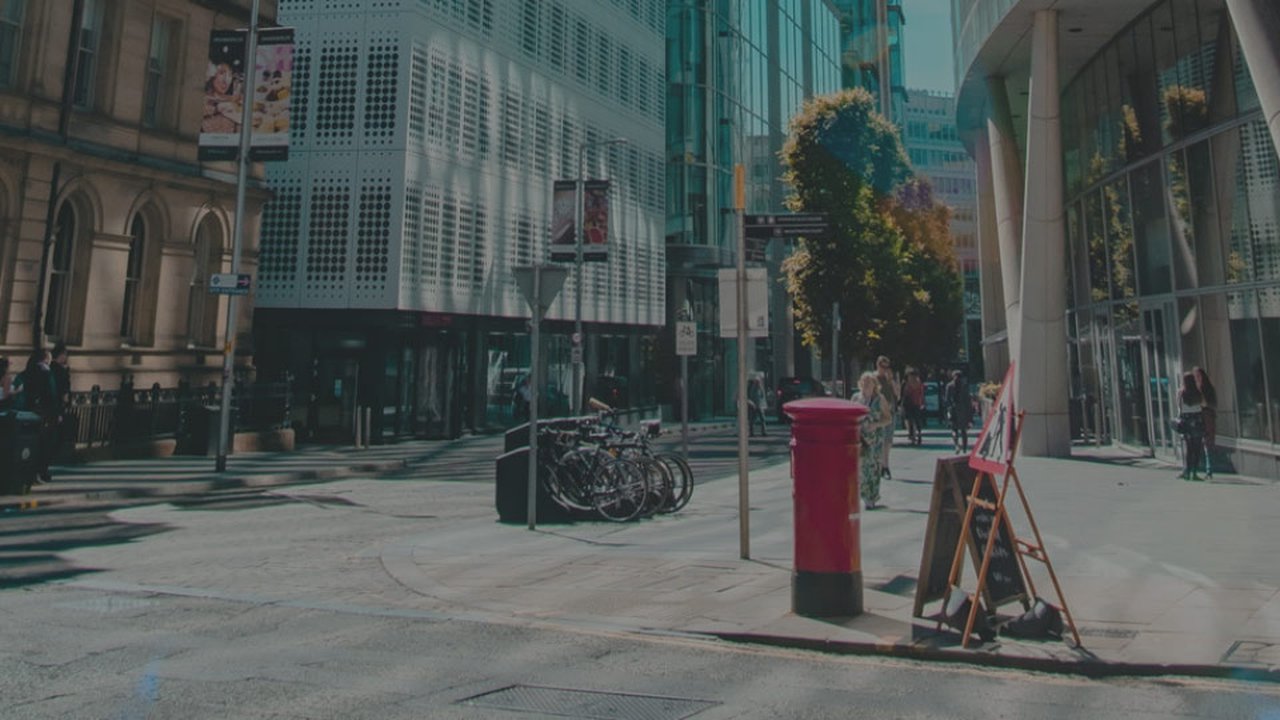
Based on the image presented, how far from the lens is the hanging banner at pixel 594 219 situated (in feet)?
89.8

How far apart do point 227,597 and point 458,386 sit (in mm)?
20521

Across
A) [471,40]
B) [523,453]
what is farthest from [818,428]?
[471,40]

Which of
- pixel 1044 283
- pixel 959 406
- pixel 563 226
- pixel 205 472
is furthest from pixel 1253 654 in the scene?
pixel 563 226

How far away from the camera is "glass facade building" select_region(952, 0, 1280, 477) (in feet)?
50.3

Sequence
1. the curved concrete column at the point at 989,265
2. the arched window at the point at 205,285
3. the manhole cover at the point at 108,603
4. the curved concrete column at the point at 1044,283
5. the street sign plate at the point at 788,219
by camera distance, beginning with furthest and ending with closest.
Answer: the curved concrete column at the point at 989,265
the arched window at the point at 205,285
the curved concrete column at the point at 1044,283
the street sign plate at the point at 788,219
the manhole cover at the point at 108,603

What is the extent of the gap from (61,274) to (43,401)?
6.81 meters

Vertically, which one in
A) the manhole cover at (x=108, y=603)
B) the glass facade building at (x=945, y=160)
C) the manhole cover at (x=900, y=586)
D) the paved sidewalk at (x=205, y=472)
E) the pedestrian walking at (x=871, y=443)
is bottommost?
the manhole cover at (x=108, y=603)

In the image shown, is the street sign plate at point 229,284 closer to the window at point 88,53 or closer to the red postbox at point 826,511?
the window at point 88,53

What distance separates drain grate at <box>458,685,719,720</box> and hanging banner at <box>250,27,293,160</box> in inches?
618

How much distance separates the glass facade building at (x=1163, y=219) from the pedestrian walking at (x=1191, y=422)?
0.99 meters

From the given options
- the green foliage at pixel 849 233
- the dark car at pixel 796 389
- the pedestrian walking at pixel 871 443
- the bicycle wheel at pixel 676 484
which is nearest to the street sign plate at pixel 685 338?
the pedestrian walking at pixel 871 443

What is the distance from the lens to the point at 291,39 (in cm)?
1780

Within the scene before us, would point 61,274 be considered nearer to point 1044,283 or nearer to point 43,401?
point 43,401

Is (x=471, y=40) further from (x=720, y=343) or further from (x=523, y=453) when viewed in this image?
(x=720, y=343)
